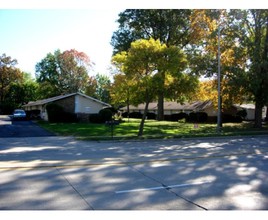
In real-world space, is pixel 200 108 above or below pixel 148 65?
below

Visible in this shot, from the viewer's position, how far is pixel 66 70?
210 ft

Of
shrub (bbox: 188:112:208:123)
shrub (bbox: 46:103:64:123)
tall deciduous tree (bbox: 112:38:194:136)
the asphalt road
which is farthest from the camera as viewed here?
shrub (bbox: 188:112:208:123)

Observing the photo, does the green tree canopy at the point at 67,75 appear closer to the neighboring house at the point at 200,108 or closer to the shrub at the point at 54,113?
the neighboring house at the point at 200,108

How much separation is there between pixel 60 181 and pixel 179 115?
4637 cm

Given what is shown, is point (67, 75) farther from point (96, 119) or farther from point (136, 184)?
point (136, 184)

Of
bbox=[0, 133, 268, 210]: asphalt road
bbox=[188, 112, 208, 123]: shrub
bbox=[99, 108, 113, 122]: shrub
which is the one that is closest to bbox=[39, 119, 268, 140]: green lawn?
bbox=[99, 108, 113, 122]: shrub

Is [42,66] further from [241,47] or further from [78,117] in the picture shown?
[241,47]

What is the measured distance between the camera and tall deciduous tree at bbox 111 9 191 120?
43438mm

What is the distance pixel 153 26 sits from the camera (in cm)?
4534

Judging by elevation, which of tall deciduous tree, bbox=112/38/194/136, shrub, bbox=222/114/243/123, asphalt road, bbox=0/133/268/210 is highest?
tall deciduous tree, bbox=112/38/194/136

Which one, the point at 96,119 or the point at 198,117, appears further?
the point at 198,117

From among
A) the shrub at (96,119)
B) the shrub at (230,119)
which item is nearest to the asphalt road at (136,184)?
the shrub at (96,119)

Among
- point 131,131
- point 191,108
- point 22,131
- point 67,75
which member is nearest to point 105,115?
point 131,131

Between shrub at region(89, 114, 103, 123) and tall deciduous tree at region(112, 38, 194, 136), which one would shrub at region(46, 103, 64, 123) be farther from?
tall deciduous tree at region(112, 38, 194, 136)
